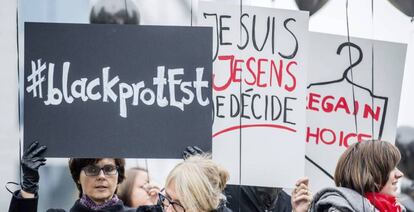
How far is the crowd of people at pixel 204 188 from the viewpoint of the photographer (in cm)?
294

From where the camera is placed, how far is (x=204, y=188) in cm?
293

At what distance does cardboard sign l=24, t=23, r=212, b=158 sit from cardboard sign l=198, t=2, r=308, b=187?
0.18m

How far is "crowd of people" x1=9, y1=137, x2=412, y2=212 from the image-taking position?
294cm

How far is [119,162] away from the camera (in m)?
3.46

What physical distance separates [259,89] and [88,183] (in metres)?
0.72

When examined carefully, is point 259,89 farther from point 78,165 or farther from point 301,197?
point 78,165

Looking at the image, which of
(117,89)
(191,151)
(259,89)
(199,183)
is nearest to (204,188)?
(199,183)

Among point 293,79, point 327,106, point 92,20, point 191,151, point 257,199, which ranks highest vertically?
point 92,20

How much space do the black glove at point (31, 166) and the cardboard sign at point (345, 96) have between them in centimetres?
106

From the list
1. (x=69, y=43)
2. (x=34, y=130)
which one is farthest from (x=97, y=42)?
(x=34, y=130)

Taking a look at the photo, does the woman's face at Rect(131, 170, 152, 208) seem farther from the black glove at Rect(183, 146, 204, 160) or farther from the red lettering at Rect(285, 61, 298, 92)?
the red lettering at Rect(285, 61, 298, 92)

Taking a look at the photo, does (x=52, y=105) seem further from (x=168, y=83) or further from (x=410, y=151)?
(x=410, y=151)

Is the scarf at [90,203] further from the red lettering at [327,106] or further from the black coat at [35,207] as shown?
the red lettering at [327,106]

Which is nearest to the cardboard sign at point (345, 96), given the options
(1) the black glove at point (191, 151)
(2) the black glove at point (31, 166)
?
(1) the black glove at point (191, 151)
